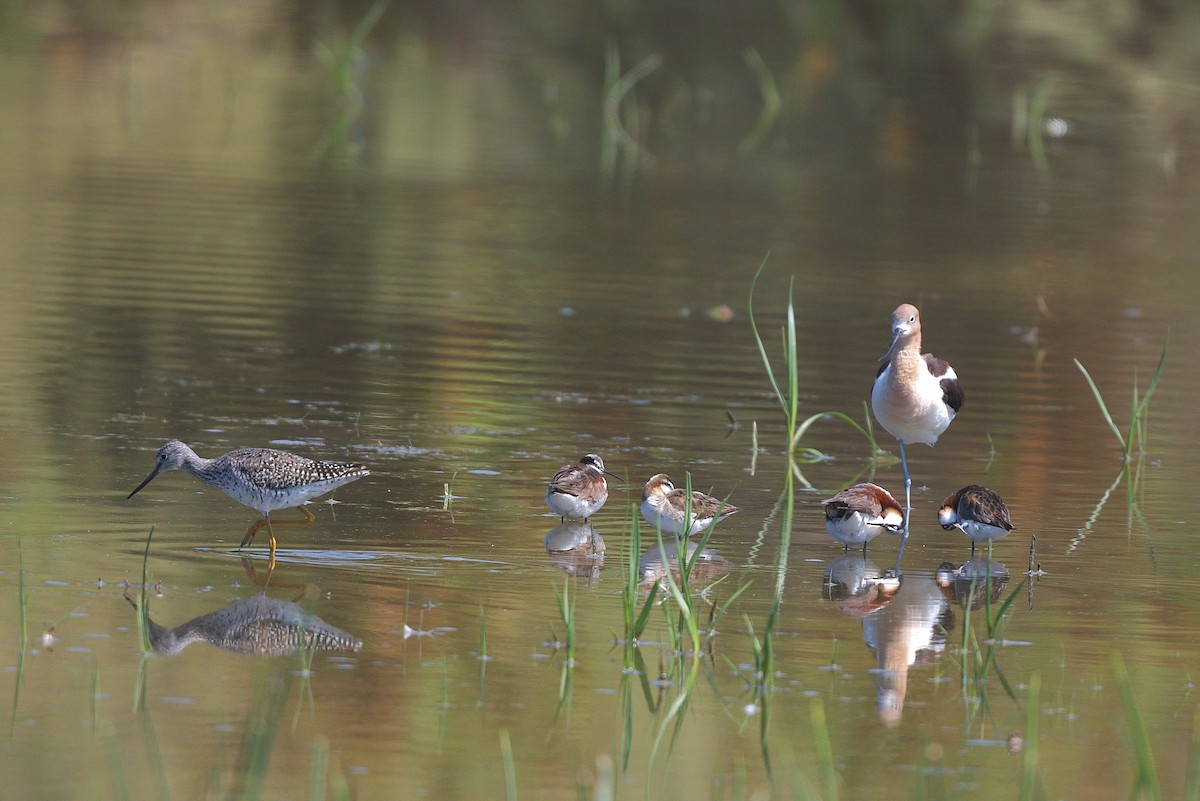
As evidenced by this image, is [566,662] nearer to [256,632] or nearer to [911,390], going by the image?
[256,632]

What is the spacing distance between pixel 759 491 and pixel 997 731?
4.26m

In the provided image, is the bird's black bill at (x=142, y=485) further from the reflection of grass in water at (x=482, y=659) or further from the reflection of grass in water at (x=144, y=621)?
the reflection of grass in water at (x=482, y=659)

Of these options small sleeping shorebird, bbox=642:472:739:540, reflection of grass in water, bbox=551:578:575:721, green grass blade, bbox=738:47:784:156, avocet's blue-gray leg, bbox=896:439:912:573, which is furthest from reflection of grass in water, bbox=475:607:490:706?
green grass blade, bbox=738:47:784:156

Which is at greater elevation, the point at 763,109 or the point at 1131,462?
the point at 1131,462

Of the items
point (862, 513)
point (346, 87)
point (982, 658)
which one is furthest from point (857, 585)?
point (346, 87)

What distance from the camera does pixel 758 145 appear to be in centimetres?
2880

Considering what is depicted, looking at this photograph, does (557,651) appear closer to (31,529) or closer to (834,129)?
(31,529)

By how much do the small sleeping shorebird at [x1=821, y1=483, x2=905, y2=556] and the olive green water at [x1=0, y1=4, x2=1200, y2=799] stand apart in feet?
0.69

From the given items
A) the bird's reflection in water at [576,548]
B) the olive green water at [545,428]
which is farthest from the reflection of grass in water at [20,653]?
the bird's reflection in water at [576,548]

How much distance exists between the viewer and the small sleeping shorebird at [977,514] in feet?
32.0

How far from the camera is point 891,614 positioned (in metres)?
8.75

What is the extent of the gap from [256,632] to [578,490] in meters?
2.40

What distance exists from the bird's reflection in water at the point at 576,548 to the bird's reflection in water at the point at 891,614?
1.12m

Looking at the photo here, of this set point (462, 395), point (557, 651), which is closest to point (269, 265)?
point (462, 395)
